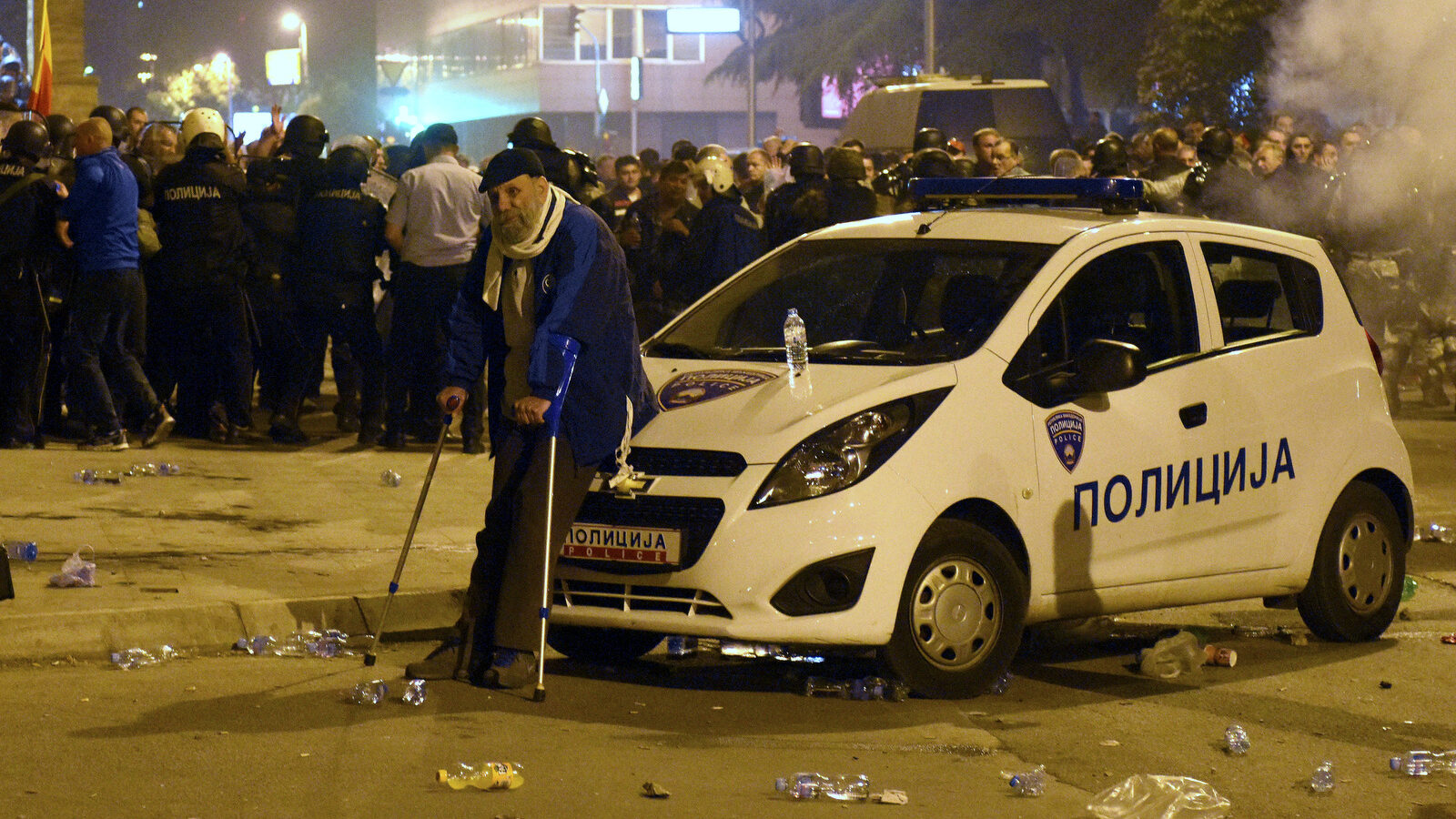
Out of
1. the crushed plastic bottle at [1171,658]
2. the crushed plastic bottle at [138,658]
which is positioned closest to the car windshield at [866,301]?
the crushed plastic bottle at [1171,658]

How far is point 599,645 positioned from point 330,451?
5.53 metres

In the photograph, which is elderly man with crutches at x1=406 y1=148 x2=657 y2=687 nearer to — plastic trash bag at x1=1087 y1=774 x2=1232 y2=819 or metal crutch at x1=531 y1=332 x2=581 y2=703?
metal crutch at x1=531 y1=332 x2=581 y2=703

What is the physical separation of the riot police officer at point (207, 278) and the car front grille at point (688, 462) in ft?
21.5

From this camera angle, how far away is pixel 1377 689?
24.4ft

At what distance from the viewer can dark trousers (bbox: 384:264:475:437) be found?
40.9ft

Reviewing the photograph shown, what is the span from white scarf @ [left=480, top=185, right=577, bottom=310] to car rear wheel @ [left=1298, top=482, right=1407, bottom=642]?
11.0 feet

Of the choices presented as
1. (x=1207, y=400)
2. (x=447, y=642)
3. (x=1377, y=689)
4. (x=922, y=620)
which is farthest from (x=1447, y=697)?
(x=447, y=642)

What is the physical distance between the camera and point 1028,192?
8.37m

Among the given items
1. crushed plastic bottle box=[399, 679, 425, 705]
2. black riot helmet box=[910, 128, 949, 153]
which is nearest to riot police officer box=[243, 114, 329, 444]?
black riot helmet box=[910, 128, 949, 153]

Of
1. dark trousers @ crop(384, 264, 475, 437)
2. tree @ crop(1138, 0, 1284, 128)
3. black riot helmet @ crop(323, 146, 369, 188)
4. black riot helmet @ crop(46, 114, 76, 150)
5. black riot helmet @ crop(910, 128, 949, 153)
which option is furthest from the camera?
tree @ crop(1138, 0, 1284, 128)

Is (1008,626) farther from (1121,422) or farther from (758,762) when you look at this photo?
(758,762)

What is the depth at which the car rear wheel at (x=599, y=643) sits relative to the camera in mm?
7633

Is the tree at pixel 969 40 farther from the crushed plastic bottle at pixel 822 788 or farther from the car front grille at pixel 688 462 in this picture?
the crushed plastic bottle at pixel 822 788

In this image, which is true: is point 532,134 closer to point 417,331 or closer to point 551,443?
point 417,331
